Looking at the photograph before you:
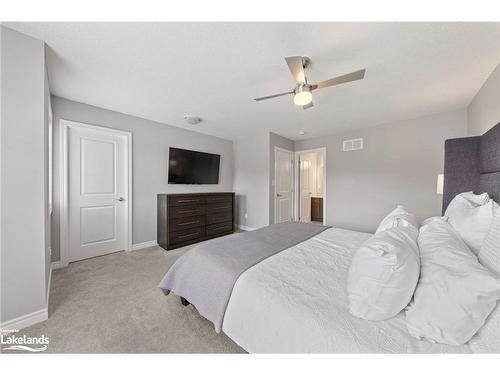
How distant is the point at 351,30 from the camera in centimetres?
142

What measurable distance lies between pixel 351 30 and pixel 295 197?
12.5 ft

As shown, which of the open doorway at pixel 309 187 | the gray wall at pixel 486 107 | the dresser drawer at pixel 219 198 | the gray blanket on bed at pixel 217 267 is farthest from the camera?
the open doorway at pixel 309 187

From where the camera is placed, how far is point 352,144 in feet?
13.0

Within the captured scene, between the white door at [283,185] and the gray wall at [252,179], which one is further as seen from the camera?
the white door at [283,185]

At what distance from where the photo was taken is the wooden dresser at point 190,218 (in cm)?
323

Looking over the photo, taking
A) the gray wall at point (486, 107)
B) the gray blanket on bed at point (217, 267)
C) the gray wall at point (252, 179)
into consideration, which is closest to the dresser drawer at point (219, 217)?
the gray wall at point (252, 179)

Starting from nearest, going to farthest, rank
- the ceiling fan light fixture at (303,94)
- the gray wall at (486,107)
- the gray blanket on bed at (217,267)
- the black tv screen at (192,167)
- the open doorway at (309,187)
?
the gray blanket on bed at (217,267) < the ceiling fan light fixture at (303,94) < the gray wall at (486,107) < the black tv screen at (192,167) < the open doorway at (309,187)

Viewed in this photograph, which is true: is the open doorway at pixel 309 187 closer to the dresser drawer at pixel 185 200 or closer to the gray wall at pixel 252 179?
the gray wall at pixel 252 179

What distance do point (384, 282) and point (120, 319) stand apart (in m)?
1.99

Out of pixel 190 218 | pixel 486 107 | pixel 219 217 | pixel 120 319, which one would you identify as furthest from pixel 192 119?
pixel 486 107

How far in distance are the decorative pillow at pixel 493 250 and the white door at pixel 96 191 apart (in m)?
3.95
